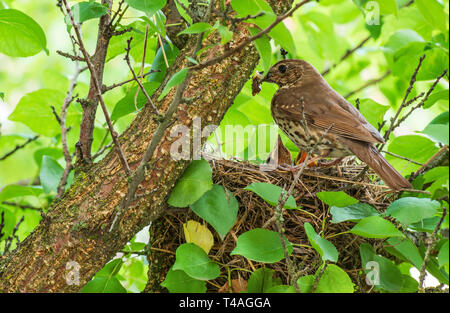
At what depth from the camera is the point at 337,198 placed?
8.19 ft

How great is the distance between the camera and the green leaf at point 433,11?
2.21 metres

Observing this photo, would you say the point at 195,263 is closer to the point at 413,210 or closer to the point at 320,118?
the point at 413,210

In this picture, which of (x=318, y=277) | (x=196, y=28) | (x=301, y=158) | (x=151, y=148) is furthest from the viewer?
(x=301, y=158)

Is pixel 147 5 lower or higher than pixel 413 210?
higher

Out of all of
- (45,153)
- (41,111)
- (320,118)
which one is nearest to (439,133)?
(320,118)

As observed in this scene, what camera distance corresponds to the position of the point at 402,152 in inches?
120

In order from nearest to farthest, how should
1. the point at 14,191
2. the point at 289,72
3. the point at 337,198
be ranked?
the point at 337,198 → the point at 14,191 → the point at 289,72

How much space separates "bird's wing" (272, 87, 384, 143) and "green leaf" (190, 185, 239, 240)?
3.10 ft

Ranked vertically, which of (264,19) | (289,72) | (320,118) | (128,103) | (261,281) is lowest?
(261,281)

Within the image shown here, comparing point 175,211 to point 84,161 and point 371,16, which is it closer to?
point 84,161

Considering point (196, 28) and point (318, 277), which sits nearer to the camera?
point (196, 28)

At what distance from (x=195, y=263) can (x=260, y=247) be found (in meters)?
0.36

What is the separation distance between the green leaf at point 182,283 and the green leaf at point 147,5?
120cm

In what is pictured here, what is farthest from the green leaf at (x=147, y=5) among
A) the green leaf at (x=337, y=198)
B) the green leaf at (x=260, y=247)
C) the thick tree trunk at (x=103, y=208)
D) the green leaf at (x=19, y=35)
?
the green leaf at (x=337, y=198)
